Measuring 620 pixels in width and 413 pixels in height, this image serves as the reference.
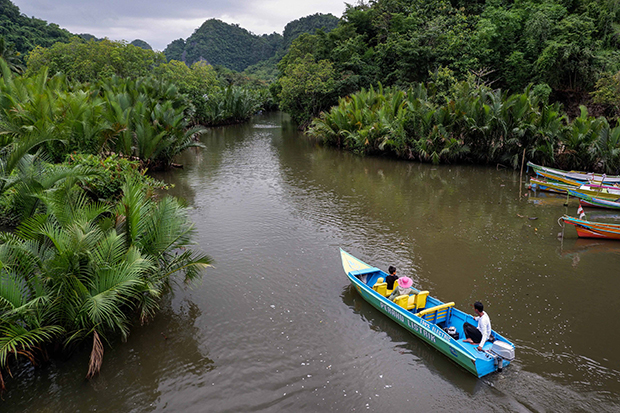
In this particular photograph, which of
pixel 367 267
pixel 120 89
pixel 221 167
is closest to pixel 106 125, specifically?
pixel 221 167

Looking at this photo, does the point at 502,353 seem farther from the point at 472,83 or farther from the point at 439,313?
the point at 472,83

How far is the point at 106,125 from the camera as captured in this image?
14.7m

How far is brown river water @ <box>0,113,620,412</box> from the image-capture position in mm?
5938

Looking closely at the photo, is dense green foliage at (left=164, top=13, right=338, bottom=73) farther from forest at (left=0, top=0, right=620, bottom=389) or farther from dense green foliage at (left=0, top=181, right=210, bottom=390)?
dense green foliage at (left=0, top=181, right=210, bottom=390)

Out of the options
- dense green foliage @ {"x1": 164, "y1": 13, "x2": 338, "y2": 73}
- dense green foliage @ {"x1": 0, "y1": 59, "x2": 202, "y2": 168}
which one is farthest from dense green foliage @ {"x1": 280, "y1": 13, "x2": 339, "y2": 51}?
dense green foliage @ {"x1": 0, "y1": 59, "x2": 202, "y2": 168}

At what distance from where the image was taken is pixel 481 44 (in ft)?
104

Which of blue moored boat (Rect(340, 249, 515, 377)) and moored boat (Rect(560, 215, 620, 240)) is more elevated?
moored boat (Rect(560, 215, 620, 240))

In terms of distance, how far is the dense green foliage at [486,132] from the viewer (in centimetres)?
1892

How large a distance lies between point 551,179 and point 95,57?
126ft

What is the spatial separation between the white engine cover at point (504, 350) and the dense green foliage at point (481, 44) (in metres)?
23.3

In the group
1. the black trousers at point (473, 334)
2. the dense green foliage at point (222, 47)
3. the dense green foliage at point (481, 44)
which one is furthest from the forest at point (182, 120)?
the dense green foliage at point (222, 47)

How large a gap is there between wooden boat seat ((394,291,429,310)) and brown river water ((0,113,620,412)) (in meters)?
0.48

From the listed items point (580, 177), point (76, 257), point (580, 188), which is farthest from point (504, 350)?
point (580, 177)

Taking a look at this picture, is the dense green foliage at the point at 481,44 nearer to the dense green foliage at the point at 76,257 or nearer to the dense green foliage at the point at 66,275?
the dense green foliage at the point at 76,257
